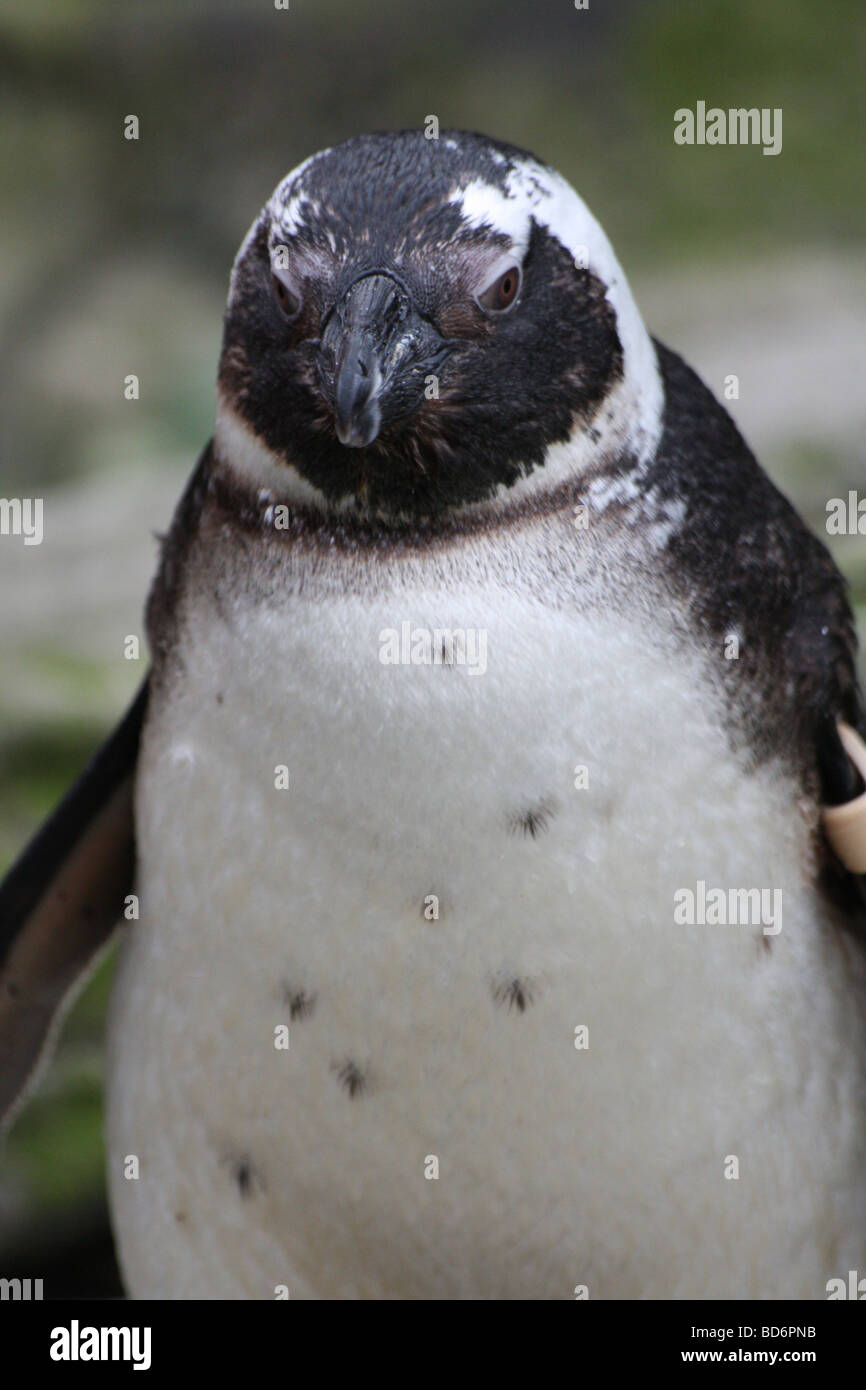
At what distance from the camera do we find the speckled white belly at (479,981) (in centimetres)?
144

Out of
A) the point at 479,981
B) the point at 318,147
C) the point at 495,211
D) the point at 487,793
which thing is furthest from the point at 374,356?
the point at 318,147

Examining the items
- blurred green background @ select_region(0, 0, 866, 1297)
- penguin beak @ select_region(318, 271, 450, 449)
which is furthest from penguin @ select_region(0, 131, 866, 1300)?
blurred green background @ select_region(0, 0, 866, 1297)

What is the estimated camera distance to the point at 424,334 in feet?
4.45

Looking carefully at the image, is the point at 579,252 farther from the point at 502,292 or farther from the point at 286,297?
Answer: the point at 286,297

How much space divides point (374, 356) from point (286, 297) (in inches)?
5.9

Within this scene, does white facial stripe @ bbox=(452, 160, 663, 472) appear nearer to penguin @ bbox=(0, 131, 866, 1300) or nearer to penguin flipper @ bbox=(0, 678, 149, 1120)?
penguin @ bbox=(0, 131, 866, 1300)

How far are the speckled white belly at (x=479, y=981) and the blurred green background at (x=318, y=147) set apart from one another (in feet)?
7.75

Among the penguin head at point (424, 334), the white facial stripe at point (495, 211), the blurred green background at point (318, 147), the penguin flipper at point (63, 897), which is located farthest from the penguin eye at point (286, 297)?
the blurred green background at point (318, 147)

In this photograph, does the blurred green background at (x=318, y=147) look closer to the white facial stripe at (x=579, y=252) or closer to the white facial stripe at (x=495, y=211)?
the white facial stripe at (x=579, y=252)

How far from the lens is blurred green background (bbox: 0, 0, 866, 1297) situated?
4281 millimetres

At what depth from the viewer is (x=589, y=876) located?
1.47m

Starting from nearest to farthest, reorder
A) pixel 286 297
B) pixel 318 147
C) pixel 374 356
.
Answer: pixel 374 356 < pixel 286 297 < pixel 318 147

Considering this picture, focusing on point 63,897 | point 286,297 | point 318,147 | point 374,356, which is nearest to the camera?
point 374,356

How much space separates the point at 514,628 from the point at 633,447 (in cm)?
22
